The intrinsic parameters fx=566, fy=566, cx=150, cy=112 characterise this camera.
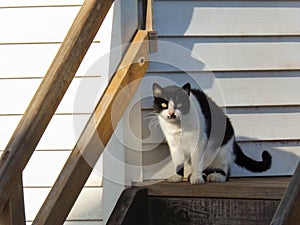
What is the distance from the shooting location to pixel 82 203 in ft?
6.97

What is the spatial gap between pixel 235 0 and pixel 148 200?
113cm

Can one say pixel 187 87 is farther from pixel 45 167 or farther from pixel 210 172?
pixel 45 167

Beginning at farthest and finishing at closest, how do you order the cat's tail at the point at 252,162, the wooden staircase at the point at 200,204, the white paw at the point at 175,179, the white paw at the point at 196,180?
the cat's tail at the point at 252,162 < the white paw at the point at 175,179 < the white paw at the point at 196,180 < the wooden staircase at the point at 200,204

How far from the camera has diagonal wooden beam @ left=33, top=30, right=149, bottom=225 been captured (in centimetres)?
167

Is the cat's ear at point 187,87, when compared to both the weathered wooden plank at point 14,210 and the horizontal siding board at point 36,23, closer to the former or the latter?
the horizontal siding board at point 36,23

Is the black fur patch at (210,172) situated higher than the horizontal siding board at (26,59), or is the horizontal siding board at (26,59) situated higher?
the horizontal siding board at (26,59)

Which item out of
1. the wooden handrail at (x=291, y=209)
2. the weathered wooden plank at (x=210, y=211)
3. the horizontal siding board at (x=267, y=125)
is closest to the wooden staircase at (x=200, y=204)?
the weathered wooden plank at (x=210, y=211)

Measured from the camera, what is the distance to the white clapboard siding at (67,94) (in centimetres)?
210

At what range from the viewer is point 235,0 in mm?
2857

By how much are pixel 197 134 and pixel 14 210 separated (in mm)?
1326

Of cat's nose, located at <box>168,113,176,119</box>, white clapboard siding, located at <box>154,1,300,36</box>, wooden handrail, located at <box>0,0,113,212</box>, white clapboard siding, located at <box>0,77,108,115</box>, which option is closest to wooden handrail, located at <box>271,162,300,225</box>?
wooden handrail, located at <box>0,0,113,212</box>

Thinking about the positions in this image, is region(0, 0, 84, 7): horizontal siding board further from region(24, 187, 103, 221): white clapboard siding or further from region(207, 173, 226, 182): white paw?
region(207, 173, 226, 182): white paw

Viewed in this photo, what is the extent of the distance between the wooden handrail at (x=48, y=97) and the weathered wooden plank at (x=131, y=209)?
0.76 meters

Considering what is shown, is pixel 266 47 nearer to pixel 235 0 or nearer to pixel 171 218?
pixel 235 0
